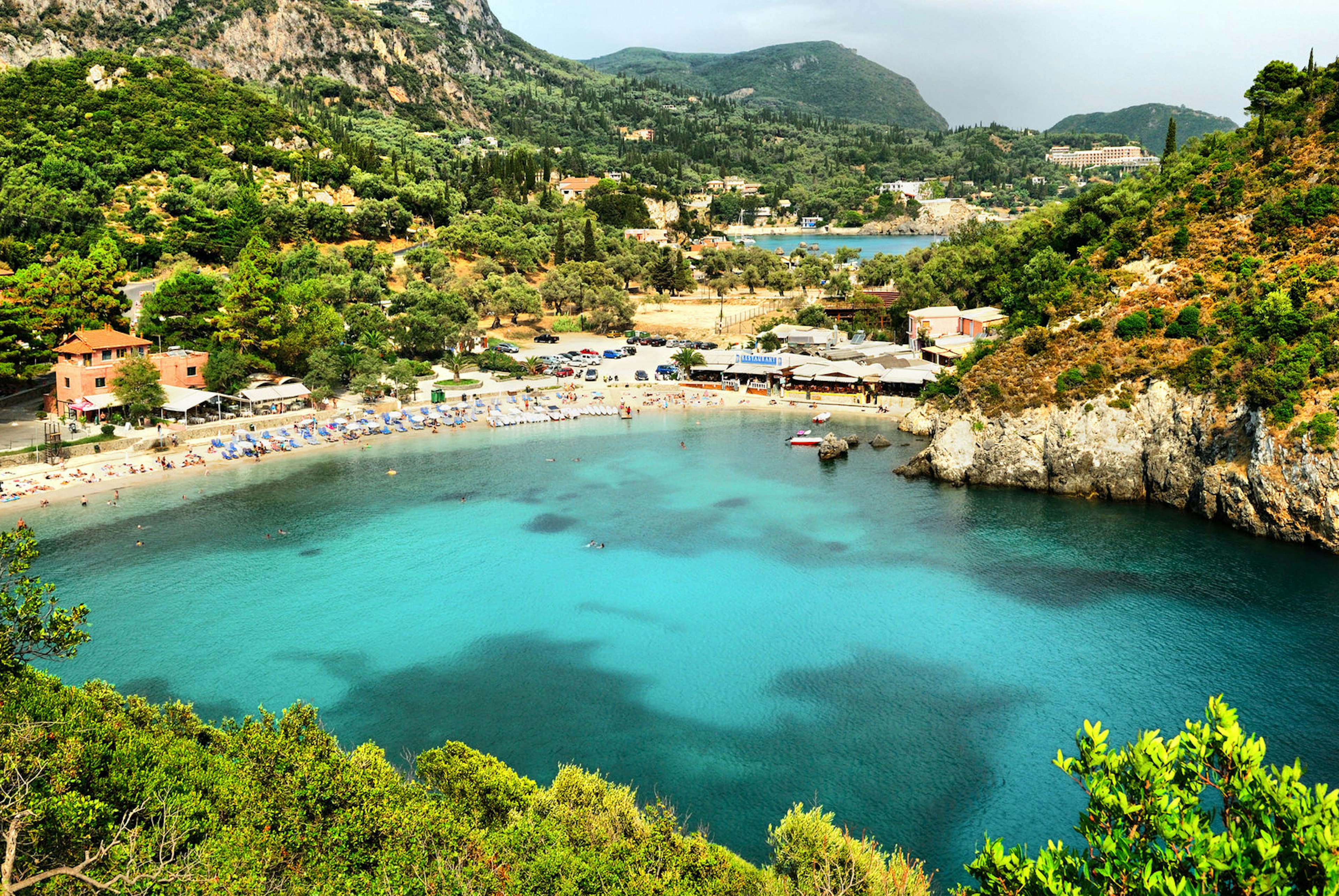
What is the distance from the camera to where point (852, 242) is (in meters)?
190

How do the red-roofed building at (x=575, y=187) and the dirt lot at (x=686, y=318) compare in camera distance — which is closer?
the dirt lot at (x=686, y=318)

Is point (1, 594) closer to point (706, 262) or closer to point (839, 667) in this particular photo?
point (839, 667)

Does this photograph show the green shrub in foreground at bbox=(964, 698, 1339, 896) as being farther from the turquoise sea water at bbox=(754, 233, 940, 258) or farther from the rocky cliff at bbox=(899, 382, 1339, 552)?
the turquoise sea water at bbox=(754, 233, 940, 258)

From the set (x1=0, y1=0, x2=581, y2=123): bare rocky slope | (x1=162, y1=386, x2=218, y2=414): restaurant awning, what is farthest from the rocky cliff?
(x1=0, y1=0, x2=581, y2=123): bare rocky slope

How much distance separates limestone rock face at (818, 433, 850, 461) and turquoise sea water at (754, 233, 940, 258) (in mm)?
110711

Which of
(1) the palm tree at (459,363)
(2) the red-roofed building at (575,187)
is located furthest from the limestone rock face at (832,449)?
(2) the red-roofed building at (575,187)

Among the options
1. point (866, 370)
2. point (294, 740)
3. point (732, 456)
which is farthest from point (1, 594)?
point (866, 370)

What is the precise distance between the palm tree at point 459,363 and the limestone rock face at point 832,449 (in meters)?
31.0

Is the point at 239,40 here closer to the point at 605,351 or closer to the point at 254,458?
the point at 605,351

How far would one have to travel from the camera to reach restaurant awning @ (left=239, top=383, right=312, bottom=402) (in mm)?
56194

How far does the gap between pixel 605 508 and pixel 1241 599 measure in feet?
84.9

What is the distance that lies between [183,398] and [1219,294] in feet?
185

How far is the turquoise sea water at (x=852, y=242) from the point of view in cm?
16662

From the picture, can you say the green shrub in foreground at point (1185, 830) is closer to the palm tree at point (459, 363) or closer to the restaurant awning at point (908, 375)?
the restaurant awning at point (908, 375)
